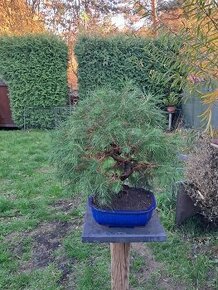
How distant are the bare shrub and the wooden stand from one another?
88 centimetres

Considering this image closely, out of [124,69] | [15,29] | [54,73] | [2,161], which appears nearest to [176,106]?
[124,69]

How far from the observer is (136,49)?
22.1 ft

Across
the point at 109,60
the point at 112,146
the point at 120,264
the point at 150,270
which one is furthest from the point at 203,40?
the point at 109,60

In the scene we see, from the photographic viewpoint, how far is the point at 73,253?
2.23 meters

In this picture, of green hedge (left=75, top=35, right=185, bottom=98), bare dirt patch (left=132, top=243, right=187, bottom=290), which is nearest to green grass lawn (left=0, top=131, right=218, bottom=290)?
bare dirt patch (left=132, top=243, right=187, bottom=290)

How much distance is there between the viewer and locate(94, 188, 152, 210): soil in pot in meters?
1.37

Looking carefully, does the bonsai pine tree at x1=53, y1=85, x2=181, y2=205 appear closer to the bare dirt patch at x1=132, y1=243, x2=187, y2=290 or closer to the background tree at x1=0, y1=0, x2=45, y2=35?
the bare dirt patch at x1=132, y1=243, x2=187, y2=290

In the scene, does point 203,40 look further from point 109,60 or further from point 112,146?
point 109,60

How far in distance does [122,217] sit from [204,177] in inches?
45.2

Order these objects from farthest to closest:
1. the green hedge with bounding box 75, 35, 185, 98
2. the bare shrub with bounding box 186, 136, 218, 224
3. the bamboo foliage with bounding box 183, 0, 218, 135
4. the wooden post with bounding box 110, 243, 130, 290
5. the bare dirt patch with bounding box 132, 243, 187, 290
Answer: the green hedge with bounding box 75, 35, 185, 98, the bare shrub with bounding box 186, 136, 218, 224, the bare dirt patch with bounding box 132, 243, 187, 290, the wooden post with bounding box 110, 243, 130, 290, the bamboo foliage with bounding box 183, 0, 218, 135

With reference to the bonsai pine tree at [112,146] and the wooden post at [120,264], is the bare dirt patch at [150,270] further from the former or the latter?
the bonsai pine tree at [112,146]

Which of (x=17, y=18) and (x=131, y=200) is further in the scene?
(x=17, y=18)

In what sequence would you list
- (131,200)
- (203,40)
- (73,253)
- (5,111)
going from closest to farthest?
(203,40) → (131,200) → (73,253) → (5,111)

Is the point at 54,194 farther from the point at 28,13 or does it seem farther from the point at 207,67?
the point at 28,13
